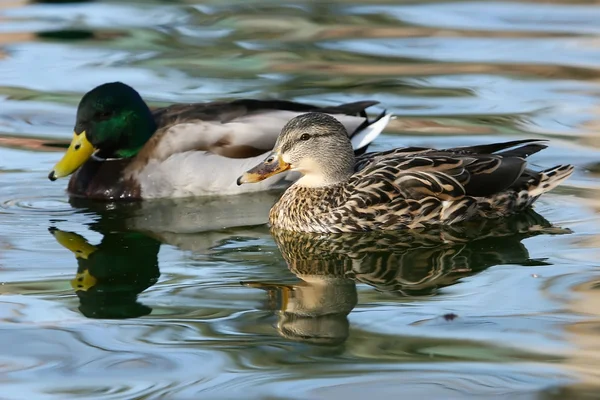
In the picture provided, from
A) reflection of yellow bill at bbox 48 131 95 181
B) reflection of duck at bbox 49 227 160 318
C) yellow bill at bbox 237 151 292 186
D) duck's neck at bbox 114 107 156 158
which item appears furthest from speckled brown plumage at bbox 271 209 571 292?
reflection of yellow bill at bbox 48 131 95 181

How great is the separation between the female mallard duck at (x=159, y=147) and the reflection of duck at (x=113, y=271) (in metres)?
1.16

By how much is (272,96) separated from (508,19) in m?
4.61

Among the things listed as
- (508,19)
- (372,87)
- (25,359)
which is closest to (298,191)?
(25,359)

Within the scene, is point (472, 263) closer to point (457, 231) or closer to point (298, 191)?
point (457, 231)

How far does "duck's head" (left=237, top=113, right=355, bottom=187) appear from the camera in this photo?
29.7 ft

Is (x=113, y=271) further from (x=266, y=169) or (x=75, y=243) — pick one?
(x=266, y=169)

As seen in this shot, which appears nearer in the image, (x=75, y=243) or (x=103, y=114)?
(x=75, y=243)

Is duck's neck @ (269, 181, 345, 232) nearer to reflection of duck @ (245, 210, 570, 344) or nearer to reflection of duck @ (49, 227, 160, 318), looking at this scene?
reflection of duck @ (245, 210, 570, 344)

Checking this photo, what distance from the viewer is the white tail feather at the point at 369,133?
1084 centimetres

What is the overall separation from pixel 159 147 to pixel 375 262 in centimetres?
290

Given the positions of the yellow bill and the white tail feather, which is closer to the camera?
the yellow bill

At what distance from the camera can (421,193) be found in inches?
353

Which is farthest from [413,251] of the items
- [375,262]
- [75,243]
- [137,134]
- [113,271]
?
[137,134]

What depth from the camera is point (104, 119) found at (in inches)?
415
